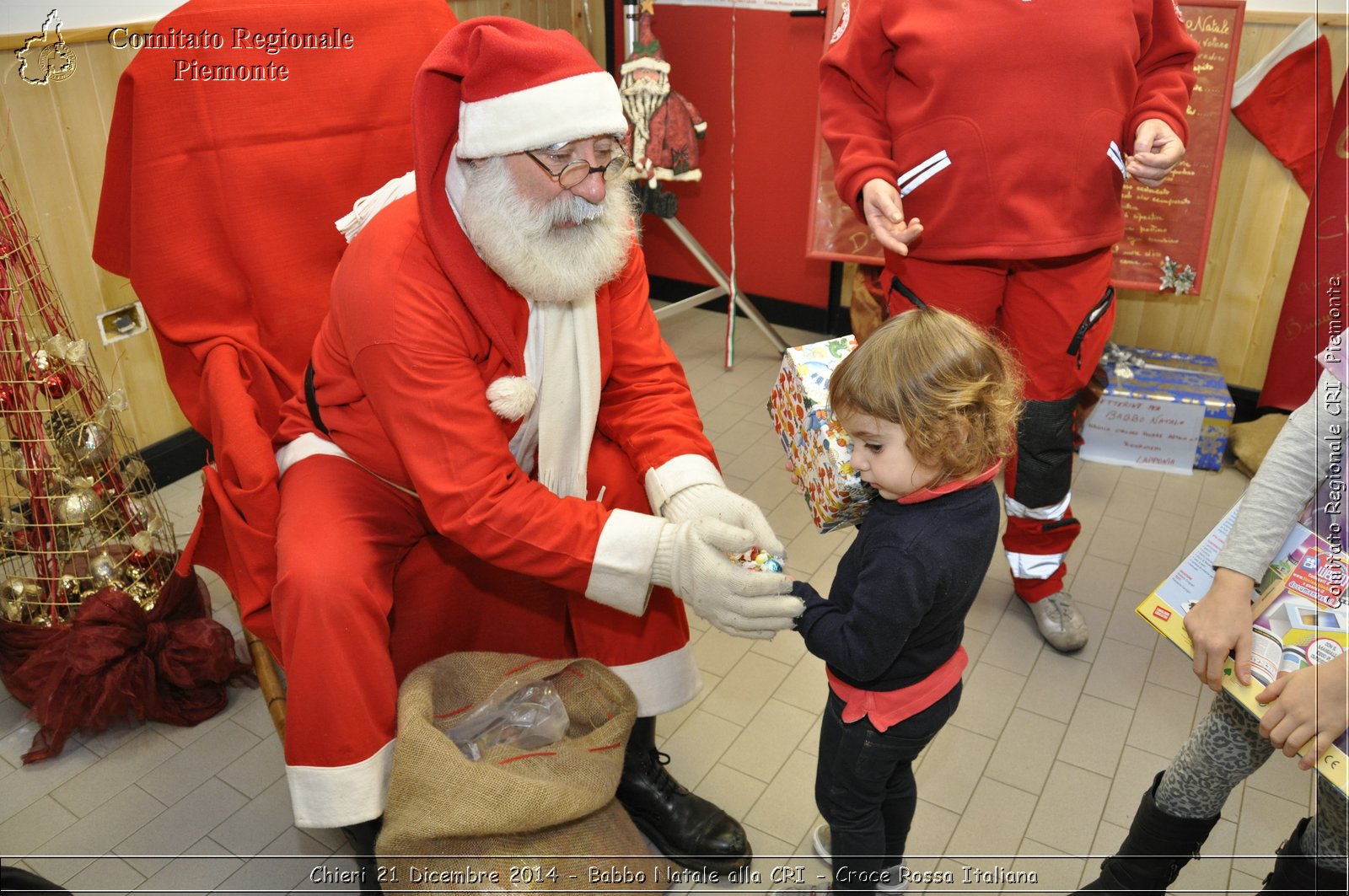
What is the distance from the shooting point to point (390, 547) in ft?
5.49

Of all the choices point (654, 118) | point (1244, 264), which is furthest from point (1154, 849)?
point (654, 118)

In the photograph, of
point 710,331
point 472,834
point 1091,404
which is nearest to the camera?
point 472,834

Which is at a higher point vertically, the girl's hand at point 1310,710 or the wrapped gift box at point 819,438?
the wrapped gift box at point 819,438

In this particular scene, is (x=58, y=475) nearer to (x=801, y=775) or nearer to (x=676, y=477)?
(x=676, y=477)

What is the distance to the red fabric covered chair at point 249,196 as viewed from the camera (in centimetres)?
172

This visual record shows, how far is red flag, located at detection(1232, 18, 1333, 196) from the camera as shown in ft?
9.02

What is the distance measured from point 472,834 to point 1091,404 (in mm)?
2194

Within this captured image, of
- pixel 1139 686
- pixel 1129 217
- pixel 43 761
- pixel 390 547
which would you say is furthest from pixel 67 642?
pixel 1129 217

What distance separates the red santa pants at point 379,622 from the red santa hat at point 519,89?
1.90 ft

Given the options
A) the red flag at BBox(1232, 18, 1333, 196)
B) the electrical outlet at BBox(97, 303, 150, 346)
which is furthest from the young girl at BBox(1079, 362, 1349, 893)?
the electrical outlet at BBox(97, 303, 150, 346)

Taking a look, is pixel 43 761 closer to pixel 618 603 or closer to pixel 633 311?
pixel 618 603

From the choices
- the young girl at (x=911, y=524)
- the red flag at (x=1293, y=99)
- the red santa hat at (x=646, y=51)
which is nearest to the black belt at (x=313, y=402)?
the young girl at (x=911, y=524)

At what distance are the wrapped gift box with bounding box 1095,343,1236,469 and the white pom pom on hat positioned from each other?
6.30 feet

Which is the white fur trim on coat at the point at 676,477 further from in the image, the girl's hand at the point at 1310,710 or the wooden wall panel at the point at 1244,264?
the wooden wall panel at the point at 1244,264
